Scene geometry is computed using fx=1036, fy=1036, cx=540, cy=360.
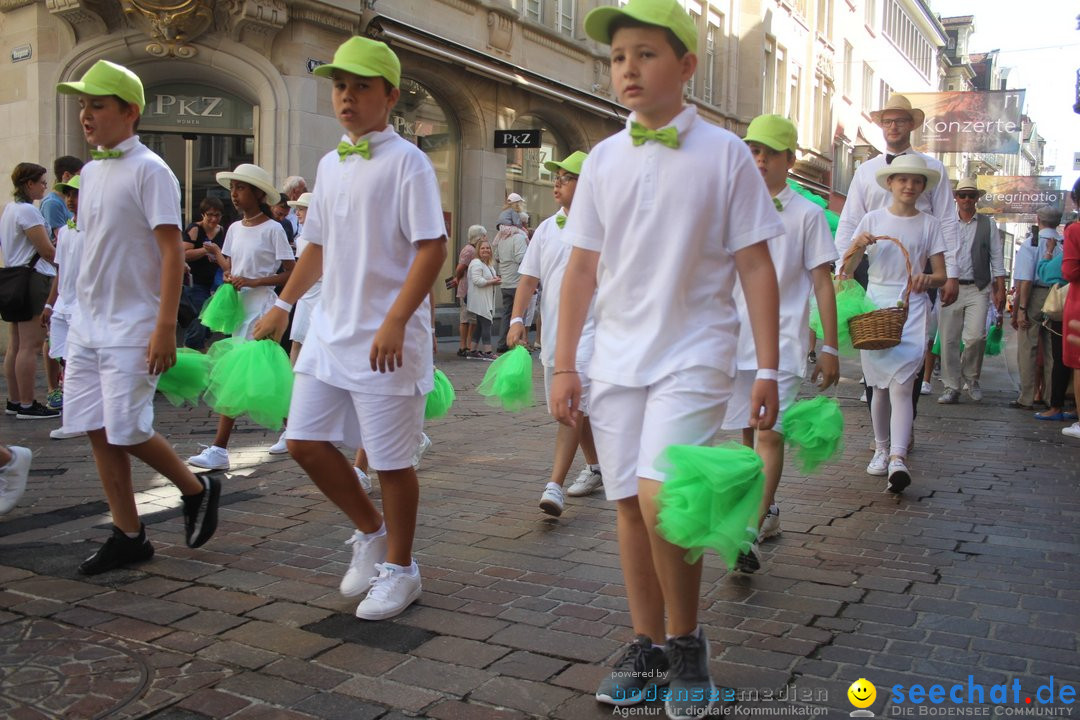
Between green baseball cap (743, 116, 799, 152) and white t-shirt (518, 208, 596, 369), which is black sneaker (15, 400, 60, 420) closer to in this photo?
white t-shirt (518, 208, 596, 369)

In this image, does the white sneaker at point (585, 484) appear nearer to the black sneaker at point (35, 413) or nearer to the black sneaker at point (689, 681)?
the black sneaker at point (689, 681)

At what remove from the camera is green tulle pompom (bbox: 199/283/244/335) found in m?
6.94

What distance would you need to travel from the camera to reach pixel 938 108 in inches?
1171

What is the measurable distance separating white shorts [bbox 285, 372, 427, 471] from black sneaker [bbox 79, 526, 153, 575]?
108cm

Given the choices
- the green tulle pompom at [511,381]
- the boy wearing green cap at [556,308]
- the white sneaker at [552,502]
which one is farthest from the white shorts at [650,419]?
the green tulle pompom at [511,381]

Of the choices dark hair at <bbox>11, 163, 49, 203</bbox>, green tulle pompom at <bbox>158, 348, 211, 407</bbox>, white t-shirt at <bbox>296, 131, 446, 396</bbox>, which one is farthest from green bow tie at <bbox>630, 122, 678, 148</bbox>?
dark hair at <bbox>11, 163, 49, 203</bbox>

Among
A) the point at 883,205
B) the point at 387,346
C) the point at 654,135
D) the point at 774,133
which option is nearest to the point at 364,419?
the point at 387,346

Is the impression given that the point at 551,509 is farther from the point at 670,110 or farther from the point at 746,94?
the point at 746,94

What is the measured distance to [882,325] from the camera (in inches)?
241

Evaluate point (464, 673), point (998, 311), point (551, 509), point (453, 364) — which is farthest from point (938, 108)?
point (464, 673)

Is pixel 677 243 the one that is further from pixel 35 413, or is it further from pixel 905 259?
pixel 35 413

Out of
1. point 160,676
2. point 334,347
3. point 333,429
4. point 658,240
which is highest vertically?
point 658,240

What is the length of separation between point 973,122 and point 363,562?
1145 inches

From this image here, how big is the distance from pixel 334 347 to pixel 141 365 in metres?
1.03
